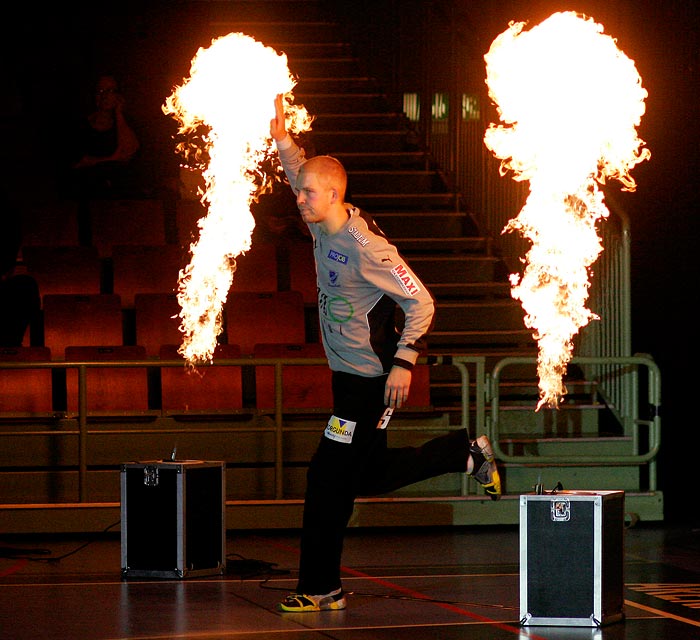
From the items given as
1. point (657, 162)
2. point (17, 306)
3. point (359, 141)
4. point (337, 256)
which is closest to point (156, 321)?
point (17, 306)

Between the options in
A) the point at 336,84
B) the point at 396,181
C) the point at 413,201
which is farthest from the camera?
the point at 336,84

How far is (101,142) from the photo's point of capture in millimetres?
10852

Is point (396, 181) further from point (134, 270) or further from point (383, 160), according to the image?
point (134, 270)

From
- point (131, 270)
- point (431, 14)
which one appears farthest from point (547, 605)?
point (431, 14)

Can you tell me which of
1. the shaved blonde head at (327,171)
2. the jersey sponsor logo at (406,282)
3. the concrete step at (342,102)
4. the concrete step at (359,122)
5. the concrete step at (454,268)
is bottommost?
the jersey sponsor logo at (406,282)

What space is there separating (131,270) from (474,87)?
344 centimetres

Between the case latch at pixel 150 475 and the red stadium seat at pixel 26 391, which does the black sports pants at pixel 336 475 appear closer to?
the case latch at pixel 150 475

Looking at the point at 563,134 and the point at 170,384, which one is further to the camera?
the point at 170,384

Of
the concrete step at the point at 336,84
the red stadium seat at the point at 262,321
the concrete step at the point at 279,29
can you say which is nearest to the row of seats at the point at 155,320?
the red stadium seat at the point at 262,321

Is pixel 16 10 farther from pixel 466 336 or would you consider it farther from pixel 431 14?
pixel 466 336

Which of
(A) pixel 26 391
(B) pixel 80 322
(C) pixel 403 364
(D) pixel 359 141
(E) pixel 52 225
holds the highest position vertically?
(D) pixel 359 141

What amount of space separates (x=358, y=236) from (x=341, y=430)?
0.75 m

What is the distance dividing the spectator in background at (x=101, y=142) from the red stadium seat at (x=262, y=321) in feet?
7.42

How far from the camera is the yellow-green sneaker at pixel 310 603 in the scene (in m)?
5.02
